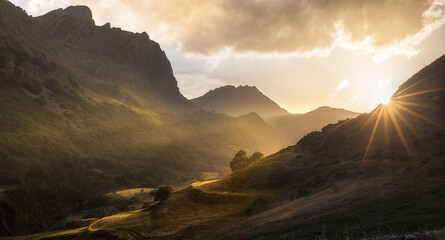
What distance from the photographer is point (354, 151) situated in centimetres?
5941

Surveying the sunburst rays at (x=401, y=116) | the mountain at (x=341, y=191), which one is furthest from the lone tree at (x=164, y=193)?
the sunburst rays at (x=401, y=116)

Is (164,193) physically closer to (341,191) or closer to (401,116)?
(341,191)

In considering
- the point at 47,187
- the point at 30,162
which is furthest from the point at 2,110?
the point at 47,187

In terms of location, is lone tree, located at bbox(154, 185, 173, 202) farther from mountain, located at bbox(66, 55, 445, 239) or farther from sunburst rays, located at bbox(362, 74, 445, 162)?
sunburst rays, located at bbox(362, 74, 445, 162)

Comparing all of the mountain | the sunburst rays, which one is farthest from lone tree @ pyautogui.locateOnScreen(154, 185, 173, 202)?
the sunburst rays

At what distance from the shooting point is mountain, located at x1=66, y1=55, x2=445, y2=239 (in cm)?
2867

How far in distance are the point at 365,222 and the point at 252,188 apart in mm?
31951

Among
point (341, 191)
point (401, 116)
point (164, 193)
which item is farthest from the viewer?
point (164, 193)

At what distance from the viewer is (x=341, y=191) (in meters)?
41.2

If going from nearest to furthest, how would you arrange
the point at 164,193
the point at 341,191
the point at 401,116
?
the point at 341,191, the point at 401,116, the point at 164,193

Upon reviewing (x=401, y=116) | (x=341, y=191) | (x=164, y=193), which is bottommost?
(x=341, y=191)

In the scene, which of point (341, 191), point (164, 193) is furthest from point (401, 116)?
point (164, 193)

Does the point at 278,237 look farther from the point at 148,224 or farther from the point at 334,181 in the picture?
the point at 148,224

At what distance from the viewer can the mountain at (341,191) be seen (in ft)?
94.1
